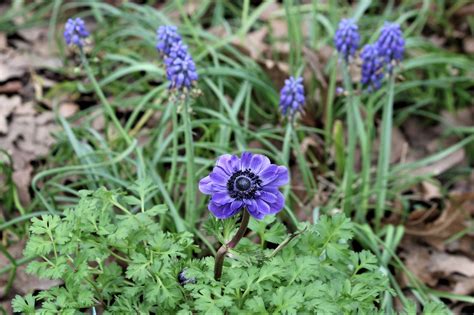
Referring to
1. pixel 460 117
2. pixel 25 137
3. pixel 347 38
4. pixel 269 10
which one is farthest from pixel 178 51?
pixel 460 117

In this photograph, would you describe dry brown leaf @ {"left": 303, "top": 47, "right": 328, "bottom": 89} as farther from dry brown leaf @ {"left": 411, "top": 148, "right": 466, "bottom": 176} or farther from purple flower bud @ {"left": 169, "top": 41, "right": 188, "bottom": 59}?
purple flower bud @ {"left": 169, "top": 41, "right": 188, "bottom": 59}

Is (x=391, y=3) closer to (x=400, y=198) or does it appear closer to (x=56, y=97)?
(x=400, y=198)

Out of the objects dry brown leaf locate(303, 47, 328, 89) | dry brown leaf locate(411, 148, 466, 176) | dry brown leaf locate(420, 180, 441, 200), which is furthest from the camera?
dry brown leaf locate(303, 47, 328, 89)

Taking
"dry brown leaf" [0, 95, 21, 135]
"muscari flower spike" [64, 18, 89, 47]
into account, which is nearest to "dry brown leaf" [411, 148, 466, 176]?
"muscari flower spike" [64, 18, 89, 47]

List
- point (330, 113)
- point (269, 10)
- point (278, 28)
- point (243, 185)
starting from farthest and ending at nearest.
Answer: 1. point (269, 10)
2. point (278, 28)
3. point (330, 113)
4. point (243, 185)

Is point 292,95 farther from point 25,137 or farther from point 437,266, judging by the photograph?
point 25,137

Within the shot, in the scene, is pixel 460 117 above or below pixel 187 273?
below

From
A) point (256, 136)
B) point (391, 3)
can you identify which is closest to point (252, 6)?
point (391, 3)
